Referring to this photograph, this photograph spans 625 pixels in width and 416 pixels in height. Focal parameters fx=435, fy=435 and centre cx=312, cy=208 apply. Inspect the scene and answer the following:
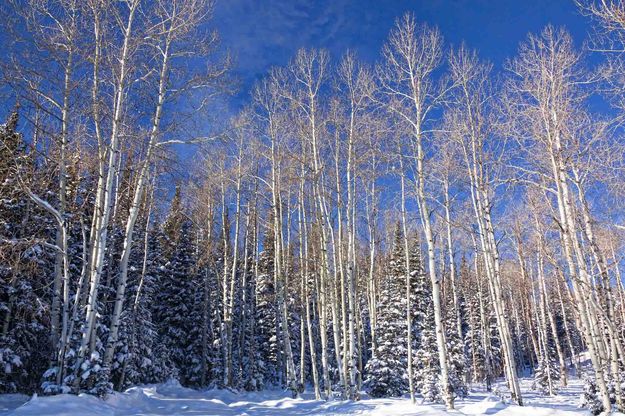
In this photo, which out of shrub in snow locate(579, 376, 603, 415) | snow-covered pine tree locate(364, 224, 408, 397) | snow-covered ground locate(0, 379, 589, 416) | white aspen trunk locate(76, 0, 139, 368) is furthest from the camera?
snow-covered pine tree locate(364, 224, 408, 397)

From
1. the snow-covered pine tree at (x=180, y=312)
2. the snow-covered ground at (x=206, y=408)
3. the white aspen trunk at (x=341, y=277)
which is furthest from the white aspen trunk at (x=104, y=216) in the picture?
the snow-covered pine tree at (x=180, y=312)

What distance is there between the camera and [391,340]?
23781 mm

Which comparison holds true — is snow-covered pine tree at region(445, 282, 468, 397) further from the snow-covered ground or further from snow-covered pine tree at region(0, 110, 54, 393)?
snow-covered pine tree at region(0, 110, 54, 393)

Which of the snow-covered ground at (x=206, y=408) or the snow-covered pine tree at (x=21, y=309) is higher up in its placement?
the snow-covered pine tree at (x=21, y=309)

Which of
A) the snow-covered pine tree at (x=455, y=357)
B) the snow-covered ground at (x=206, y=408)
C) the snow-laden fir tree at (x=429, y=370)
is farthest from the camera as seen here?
the snow-covered pine tree at (x=455, y=357)

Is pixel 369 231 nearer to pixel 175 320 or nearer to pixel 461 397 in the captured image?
pixel 461 397

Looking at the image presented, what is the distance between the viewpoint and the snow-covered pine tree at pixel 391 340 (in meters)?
21.0

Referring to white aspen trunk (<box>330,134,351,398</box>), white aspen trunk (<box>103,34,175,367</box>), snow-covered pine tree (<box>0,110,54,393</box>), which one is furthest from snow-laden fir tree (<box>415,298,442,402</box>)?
snow-covered pine tree (<box>0,110,54,393</box>)

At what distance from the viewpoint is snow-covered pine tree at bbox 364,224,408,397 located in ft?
69.0

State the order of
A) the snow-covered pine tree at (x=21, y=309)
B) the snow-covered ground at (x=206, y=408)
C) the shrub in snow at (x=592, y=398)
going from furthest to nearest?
the snow-covered pine tree at (x=21, y=309) < the shrub in snow at (x=592, y=398) < the snow-covered ground at (x=206, y=408)

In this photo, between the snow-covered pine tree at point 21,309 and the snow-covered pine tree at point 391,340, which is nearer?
the snow-covered pine tree at point 21,309

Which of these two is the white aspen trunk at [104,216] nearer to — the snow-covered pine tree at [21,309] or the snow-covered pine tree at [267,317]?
the snow-covered pine tree at [21,309]

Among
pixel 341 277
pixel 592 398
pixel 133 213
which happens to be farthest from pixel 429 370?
pixel 133 213

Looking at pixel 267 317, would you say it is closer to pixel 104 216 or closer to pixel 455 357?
pixel 455 357
